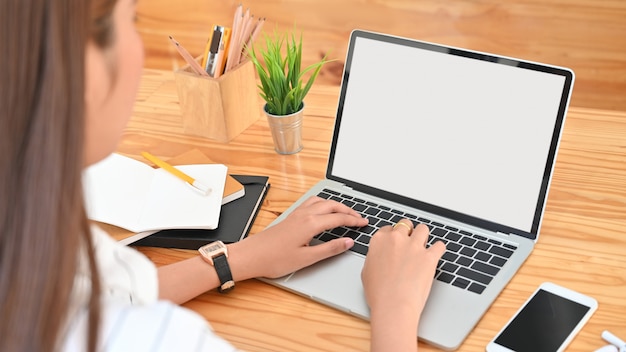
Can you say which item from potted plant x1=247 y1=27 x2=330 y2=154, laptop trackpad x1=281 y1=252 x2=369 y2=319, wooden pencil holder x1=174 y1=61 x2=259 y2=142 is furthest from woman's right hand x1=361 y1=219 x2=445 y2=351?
wooden pencil holder x1=174 y1=61 x2=259 y2=142

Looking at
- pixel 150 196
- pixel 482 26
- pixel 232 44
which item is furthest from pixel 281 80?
pixel 482 26

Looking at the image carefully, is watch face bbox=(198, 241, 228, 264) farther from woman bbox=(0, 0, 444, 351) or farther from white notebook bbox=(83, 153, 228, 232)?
woman bbox=(0, 0, 444, 351)

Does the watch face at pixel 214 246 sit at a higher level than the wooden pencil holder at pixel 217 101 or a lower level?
lower

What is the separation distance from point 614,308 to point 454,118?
0.35 meters

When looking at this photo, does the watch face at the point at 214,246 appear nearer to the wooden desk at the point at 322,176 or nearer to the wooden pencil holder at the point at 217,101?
the wooden desk at the point at 322,176

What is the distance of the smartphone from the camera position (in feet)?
2.72

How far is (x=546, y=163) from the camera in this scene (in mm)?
980

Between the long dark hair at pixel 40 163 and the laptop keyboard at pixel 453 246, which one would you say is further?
the laptop keyboard at pixel 453 246

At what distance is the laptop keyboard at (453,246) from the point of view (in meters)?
0.93

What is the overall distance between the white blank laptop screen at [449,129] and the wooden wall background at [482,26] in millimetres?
928

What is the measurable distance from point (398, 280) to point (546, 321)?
186 mm

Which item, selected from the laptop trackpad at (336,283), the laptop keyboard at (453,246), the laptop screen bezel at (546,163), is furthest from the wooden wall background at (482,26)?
the laptop trackpad at (336,283)

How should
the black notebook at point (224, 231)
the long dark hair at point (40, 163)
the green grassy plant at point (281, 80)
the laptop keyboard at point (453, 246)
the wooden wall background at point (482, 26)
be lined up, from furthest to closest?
the wooden wall background at point (482, 26) < the green grassy plant at point (281, 80) < the black notebook at point (224, 231) < the laptop keyboard at point (453, 246) < the long dark hair at point (40, 163)

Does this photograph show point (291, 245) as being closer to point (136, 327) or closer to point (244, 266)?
point (244, 266)
